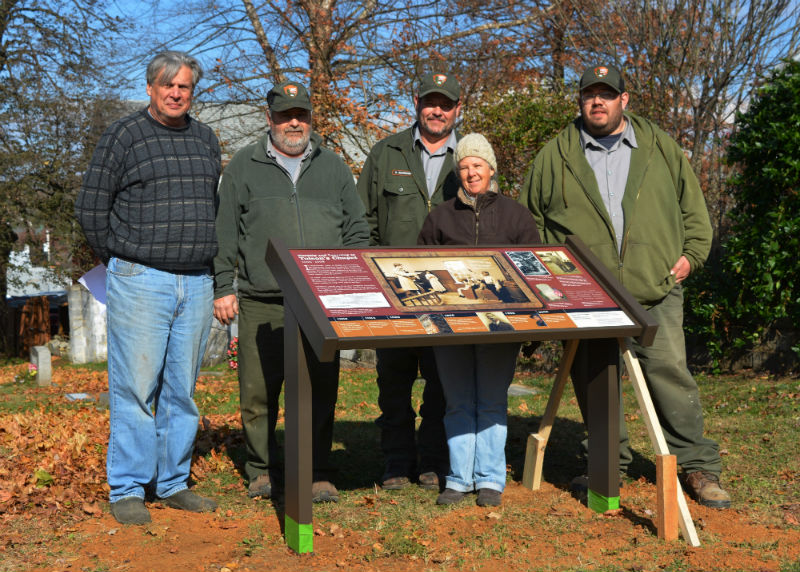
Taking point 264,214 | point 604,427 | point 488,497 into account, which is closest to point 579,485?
point 604,427

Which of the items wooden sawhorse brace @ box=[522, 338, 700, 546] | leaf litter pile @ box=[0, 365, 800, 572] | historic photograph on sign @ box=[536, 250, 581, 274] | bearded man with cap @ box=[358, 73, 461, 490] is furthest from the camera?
bearded man with cap @ box=[358, 73, 461, 490]

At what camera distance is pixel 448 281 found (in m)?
4.20

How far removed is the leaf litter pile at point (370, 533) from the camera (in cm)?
390

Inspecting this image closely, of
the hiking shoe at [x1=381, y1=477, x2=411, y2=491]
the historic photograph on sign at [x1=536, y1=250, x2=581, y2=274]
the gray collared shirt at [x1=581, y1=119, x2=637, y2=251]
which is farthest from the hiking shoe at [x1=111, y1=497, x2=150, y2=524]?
the gray collared shirt at [x1=581, y1=119, x2=637, y2=251]

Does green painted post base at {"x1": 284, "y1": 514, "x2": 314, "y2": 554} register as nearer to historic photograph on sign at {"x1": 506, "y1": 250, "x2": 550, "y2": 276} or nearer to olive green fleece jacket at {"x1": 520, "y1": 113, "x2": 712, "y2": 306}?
Result: historic photograph on sign at {"x1": 506, "y1": 250, "x2": 550, "y2": 276}

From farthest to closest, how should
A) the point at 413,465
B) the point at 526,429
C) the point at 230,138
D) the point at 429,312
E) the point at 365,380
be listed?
the point at 230,138 < the point at 365,380 < the point at 526,429 < the point at 413,465 < the point at 429,312

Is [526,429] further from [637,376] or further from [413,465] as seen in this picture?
[637,376]

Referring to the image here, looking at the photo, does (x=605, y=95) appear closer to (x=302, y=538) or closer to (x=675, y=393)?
(x=675, y=393)

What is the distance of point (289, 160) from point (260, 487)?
1984mm

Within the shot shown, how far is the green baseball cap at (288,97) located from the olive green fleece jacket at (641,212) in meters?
1.53

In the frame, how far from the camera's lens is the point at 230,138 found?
17.7 meters

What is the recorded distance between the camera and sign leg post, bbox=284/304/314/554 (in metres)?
4.02

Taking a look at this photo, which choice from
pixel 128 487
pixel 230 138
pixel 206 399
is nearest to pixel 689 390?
pixel 128 487

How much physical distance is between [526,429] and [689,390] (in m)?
2.35
